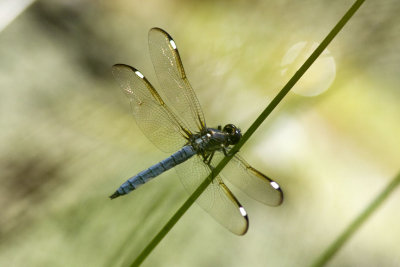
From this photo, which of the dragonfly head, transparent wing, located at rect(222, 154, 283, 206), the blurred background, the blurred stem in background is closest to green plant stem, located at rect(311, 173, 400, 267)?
the blurred background

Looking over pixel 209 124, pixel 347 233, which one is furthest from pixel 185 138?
pixel 347 233

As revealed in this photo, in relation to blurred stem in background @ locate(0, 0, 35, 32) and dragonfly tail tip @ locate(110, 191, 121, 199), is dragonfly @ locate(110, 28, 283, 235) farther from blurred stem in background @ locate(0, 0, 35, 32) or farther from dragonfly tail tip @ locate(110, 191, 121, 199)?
blurred stem in background @ locate(0, 0, 35, 32)

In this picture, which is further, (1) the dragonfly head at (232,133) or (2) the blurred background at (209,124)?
(1) the dragonfly head at (232,133)

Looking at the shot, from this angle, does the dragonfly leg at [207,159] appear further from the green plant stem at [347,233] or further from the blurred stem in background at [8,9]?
the blurred stem in background at [8,9]

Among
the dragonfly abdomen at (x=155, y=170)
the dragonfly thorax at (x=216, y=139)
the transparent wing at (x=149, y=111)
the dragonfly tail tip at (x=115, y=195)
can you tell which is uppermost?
the dragonfly thorax at (x=216, y=139)

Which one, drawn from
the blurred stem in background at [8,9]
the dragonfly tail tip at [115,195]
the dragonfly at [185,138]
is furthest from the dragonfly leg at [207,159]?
the blurred stem in background at [8,9]

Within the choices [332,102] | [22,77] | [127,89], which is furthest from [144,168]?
[332,102]

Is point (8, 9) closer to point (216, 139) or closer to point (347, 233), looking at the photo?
point (216, 139)
